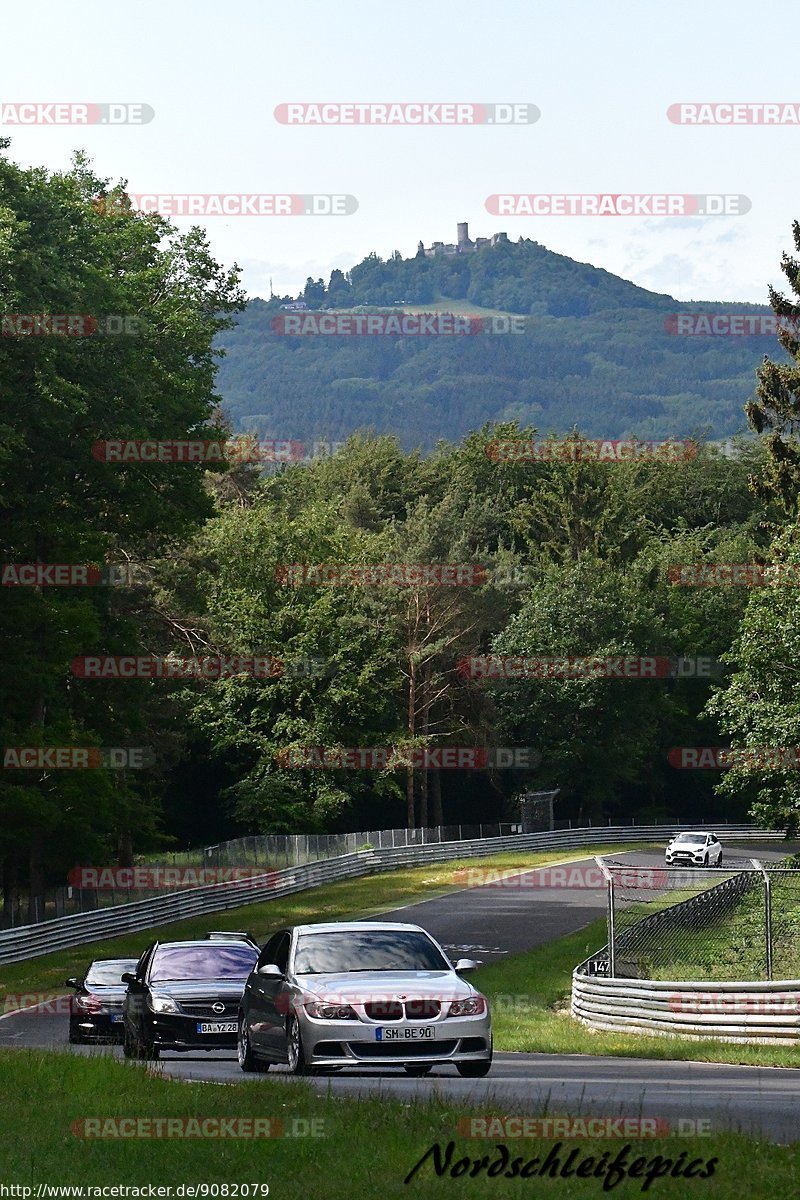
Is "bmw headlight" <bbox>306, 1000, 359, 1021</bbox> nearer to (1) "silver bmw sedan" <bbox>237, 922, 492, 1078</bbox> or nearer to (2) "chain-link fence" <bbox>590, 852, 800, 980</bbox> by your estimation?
(1) "silver bmw sedan" <bbox>237, 922, 492, 1078</bbox>

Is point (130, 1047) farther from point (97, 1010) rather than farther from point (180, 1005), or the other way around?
point (97, 1010)

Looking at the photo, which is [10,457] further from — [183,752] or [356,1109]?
[183,752]

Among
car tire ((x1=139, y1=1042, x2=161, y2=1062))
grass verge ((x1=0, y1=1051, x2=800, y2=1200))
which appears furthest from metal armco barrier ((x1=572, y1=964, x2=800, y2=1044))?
grass verge ((x1=0, y1=1051, x2=800, y2=1200))

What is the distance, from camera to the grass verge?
27.8 ft

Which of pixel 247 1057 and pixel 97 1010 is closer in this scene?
pixel 247 1057

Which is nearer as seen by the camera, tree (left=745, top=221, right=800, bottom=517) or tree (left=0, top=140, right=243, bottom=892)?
tree (left=0, top=140, right=243, bottom=892)

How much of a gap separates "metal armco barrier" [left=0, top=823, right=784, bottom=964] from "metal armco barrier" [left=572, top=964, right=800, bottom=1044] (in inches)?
805

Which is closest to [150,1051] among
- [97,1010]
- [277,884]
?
[97,1010]

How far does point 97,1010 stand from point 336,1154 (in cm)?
1508

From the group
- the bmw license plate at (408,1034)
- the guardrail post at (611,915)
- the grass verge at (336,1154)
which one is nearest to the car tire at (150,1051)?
the bmw license plate at (408,1034)

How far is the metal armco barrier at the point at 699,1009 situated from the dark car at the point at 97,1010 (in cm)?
689

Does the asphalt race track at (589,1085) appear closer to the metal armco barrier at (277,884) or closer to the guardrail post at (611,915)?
the guardrail post at (611,915)

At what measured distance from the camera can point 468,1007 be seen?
14328 mm

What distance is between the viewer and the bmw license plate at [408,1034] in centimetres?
1405
